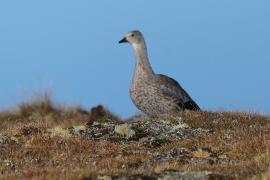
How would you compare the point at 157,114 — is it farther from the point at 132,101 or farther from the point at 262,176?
the point at 262,176

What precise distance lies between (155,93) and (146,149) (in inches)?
203

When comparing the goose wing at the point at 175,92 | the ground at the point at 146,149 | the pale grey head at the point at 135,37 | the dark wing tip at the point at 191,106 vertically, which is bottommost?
the ground at the point at 146,149

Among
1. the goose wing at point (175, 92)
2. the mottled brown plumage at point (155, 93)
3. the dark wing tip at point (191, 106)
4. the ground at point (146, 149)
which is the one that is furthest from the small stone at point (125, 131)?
the dark wing tip at point (191, 106)

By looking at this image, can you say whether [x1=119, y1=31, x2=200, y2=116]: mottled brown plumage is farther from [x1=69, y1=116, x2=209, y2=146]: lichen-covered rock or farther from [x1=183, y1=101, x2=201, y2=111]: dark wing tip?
[x1=69, y1=116, x2=209, y2=146]: lichen-covered rock

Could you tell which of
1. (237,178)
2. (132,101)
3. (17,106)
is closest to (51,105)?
(17,106)

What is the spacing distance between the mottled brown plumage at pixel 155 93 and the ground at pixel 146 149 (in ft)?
3.14

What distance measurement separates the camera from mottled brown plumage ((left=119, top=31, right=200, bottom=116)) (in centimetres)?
2011

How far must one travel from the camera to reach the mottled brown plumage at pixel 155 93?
20.1m

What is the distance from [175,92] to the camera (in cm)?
2061

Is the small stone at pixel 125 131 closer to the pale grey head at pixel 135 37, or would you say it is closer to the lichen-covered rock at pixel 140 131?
the lichen-covered rock at pixel 140 131

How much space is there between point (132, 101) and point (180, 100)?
1.38 meters

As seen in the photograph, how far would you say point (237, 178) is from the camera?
9.68m

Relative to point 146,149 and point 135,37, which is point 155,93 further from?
point 146,149

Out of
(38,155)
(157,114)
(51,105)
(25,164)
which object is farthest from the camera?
(51,105)
